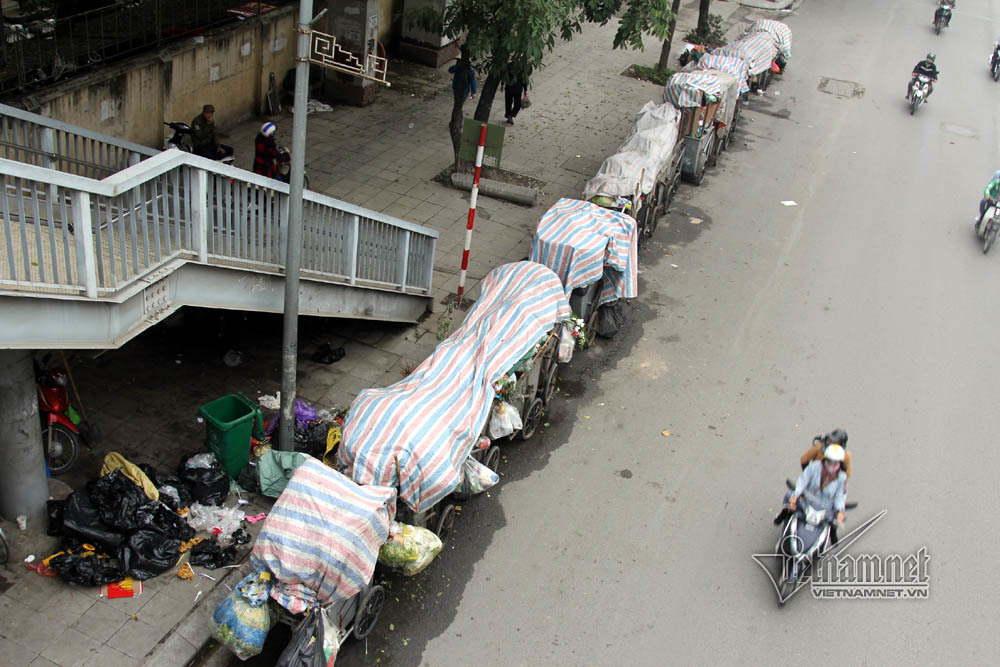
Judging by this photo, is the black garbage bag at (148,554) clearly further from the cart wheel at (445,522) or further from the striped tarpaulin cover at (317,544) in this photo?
the cart wheel at (445,522)

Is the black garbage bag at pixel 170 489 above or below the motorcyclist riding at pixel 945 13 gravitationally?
below

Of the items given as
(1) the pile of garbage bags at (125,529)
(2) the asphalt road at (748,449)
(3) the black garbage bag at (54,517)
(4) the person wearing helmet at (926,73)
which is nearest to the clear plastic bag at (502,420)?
(2) the asphalt road at (748,449)

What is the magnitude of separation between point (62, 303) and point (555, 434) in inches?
205

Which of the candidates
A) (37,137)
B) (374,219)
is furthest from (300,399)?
(37,137)

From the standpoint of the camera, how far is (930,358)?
11500 millimetres

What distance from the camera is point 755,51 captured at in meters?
19.2

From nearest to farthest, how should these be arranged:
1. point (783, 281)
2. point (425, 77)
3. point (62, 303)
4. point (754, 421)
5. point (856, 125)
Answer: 1. point (62, 303)
2. point (754, 421)
3. point (783, 281)
4. point (425, 77)
5. point (856, 125)

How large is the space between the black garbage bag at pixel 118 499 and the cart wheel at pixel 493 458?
2950mm

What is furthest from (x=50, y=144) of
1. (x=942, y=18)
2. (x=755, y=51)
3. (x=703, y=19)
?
(x=942, y=18)

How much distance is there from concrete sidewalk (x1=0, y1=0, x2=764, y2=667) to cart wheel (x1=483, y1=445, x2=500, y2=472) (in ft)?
5.57

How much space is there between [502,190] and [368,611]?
28.5ft

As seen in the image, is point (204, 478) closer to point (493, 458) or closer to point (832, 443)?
point (493, 458)

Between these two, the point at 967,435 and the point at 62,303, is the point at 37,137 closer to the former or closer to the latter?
the point at 62,303

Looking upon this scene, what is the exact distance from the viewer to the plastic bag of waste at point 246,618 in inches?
236
